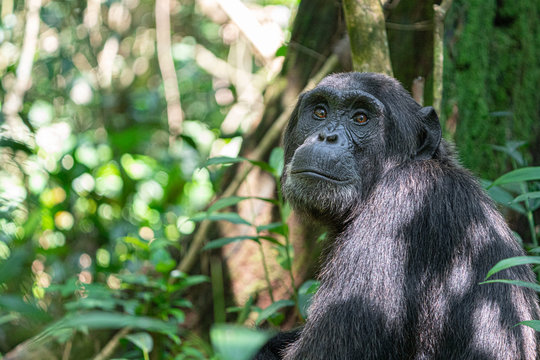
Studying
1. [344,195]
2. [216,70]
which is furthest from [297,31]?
[216,70]

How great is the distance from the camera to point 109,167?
29.9ft

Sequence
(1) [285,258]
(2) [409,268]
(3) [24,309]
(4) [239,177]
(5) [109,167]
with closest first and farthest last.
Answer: (3) [24,309], (2) [409,268], (1) [285,258], (4) [239,177], (5) [109,167]

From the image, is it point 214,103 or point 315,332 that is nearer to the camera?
point 315,332

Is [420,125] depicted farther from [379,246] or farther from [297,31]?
[297,31]

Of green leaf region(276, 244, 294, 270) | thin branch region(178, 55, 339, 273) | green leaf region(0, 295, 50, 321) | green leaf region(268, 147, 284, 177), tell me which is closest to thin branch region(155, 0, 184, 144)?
thin branch region(178, 55, 339, 273)

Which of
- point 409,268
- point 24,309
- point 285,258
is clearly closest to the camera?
point 24,309

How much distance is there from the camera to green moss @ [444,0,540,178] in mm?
5605

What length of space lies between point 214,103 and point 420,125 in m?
9.06

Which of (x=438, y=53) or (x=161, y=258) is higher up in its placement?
(x=438, y=53)

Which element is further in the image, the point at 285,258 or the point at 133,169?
the point at 133,169

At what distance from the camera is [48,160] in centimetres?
802

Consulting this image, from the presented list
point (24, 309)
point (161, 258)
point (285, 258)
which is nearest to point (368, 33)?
point (285, 258)

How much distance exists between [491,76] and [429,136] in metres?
2.10

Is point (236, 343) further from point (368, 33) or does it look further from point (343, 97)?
point (368, 33)
